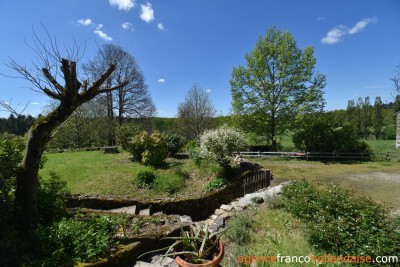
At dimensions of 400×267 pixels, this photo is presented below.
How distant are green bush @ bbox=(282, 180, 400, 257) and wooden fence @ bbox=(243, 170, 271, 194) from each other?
156 inches

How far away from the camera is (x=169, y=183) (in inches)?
363

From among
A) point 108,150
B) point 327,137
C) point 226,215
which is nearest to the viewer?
point 226,215

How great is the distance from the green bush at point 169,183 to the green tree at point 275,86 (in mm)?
10728

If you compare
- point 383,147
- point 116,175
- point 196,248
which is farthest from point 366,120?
point 196,248

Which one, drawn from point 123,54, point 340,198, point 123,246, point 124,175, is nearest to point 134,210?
point 123,246

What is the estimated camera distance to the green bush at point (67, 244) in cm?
298

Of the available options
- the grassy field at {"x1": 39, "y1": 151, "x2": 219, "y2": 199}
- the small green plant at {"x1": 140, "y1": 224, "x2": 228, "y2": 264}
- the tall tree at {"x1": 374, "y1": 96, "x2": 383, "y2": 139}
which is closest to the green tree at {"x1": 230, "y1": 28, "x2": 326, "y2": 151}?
the grassy field at {"x1": 39, "y1": 151, "x2": 219, "y2": 199}

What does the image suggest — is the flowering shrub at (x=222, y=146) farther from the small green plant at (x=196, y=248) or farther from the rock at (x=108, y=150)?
the rock at (x=108, y=150)

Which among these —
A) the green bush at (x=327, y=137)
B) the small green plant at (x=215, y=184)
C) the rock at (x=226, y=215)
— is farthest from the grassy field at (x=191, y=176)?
the rock at (x=226, y=215)

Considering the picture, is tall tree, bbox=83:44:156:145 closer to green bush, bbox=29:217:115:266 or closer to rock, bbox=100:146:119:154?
rock, bbox=100:146:119:154

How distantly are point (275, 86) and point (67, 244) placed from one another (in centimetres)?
1739

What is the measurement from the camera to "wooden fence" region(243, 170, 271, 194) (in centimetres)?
896

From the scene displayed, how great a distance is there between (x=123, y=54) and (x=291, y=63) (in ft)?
49.4

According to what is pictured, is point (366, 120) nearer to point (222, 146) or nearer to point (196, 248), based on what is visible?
point (222, 146)
